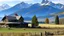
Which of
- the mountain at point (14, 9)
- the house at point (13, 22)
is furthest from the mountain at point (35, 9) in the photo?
the house at point (13, 22)

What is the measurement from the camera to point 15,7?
2252cm

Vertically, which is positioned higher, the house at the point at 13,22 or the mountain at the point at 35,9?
the mountain at the point at 35,9

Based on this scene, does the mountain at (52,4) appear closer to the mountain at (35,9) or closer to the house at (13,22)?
the mountain at (35,9)

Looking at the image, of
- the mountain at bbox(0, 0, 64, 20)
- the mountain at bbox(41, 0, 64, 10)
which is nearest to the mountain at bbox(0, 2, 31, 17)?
the mountain at bbox(0, 0, 64, 20)

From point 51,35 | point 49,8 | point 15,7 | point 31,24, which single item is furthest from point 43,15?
point 51,35

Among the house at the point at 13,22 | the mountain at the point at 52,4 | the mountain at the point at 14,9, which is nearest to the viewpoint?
the house at the point at 13,22

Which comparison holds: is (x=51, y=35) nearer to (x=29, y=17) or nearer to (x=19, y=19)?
(x=19, y=19)

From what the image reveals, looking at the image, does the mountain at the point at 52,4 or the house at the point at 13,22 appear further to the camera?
the mountain at the point at 52,4

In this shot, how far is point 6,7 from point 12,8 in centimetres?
66

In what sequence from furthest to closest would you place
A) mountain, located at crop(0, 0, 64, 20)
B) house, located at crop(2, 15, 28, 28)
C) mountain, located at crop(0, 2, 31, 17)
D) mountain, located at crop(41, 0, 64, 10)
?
mountain, located at crop(41, 0, 64, 10) → mountain, located at crop(0, 0, 64, 20) → mountain, located at crop(0, 2, 31, 17) → house, located at crop(2, 15, 28, 28)

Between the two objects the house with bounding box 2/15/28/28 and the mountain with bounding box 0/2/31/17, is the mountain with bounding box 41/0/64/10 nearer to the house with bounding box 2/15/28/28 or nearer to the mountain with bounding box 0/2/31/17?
the mountain with bounding box 0/2/31/17

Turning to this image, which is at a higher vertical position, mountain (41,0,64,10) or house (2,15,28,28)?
mountain (41,0,64,10)

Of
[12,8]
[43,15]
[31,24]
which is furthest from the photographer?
[43,15]

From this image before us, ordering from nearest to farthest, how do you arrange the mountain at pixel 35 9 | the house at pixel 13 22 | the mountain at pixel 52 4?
the house at pixel 13 22 < the mountain at pixel 35 9 < the mountain at pixel 52 4
